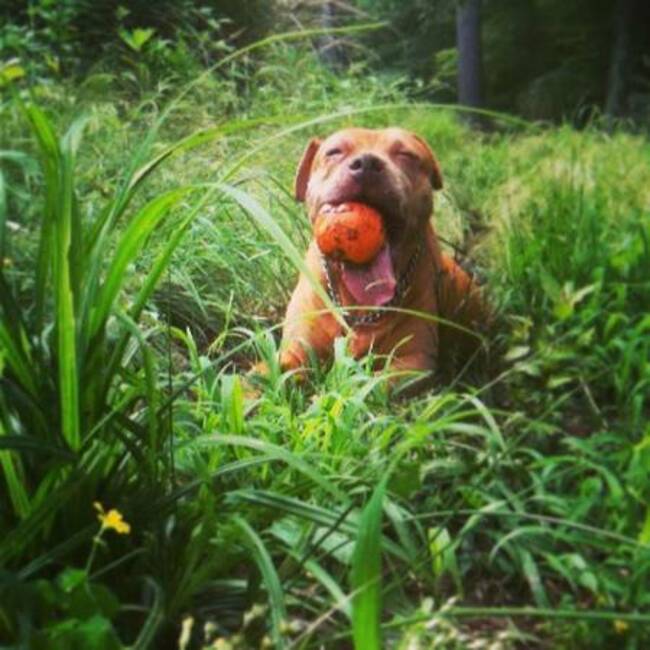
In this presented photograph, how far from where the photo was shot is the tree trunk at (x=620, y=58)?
9.68 feet

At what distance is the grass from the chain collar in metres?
0.07

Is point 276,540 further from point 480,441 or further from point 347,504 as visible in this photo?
point 480,441

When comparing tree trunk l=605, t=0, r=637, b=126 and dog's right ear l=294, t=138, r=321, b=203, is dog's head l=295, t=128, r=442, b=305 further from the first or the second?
tree trunk l=605, t=0, r=637, b=126

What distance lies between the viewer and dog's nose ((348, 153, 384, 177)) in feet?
4.58

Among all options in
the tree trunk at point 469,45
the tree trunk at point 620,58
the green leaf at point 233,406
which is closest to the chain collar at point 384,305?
the green leaf at point 233,406

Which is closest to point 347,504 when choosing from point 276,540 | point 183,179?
point 276,540

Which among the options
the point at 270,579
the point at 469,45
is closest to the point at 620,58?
the point at 469,45

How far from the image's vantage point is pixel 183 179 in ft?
5.87

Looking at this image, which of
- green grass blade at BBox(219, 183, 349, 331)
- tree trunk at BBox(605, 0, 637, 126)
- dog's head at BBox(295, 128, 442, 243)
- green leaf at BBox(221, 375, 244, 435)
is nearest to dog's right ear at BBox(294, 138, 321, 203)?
dog's head at BBox(295, 128, 442, 243)

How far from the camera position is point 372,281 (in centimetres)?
141

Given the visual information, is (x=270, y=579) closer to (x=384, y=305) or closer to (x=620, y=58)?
(x=384, y=305)

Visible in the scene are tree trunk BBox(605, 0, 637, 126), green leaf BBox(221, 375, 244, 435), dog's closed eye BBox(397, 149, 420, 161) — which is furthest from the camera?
tree trunk BBox(605, 0, 637, 126)

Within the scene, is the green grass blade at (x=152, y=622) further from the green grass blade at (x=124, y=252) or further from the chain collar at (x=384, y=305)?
the chain collar at (x=384, y=305)

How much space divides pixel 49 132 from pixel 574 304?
0.79m
